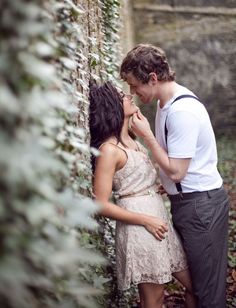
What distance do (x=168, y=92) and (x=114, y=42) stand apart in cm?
222

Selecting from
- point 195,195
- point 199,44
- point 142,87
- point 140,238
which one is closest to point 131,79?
point 142,87

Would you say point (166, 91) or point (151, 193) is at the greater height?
point (166, 91)

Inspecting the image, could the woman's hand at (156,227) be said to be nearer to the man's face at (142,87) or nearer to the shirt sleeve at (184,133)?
the shirt sleeve at (184,133)

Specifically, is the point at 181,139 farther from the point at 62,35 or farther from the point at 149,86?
the point at 62,35

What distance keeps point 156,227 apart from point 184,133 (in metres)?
0.55

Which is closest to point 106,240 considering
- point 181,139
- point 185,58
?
point 181,139

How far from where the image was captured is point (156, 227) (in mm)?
2887

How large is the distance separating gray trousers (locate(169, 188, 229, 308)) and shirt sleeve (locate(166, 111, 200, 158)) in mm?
319

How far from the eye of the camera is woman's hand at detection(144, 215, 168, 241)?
2.88 metres

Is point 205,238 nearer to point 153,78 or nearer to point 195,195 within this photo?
point 195,195

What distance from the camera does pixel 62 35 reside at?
175cm

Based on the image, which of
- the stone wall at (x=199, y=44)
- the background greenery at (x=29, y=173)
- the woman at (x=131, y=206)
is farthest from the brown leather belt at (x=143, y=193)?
the stone wall at (x=199, y=44)

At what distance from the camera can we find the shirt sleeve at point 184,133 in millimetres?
2768

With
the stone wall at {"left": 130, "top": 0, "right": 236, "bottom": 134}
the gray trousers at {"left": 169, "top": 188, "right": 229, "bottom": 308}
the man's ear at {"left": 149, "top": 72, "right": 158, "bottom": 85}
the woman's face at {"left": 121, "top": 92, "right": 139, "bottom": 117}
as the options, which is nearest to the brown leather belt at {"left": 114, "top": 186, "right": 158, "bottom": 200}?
the gray trousers at {"left": 169, "top": 188, "right": 229, "bottom": 308}
